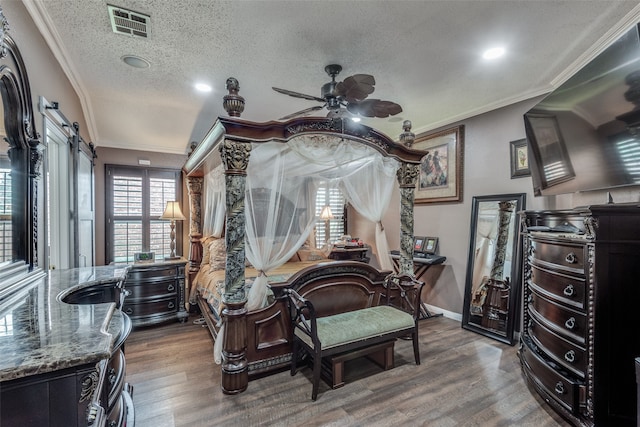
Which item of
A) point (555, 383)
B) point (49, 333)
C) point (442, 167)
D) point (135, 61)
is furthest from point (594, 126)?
point (135, 61)

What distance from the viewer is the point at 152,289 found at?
3.97 meters

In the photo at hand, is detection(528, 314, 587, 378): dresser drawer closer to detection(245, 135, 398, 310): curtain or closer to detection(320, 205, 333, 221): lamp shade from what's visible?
detection(245, 135, 398, 310): curtain

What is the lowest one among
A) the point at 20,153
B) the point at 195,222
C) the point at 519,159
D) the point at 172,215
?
the point at 195,222

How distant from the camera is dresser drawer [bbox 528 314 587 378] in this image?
1.97 metres

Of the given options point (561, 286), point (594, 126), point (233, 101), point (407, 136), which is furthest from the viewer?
point (407, 136)

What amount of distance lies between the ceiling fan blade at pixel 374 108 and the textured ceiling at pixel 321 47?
0.41 metres

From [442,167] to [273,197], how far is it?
293 centimetres

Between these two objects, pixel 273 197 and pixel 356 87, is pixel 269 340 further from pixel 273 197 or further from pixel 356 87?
pixel 356 87

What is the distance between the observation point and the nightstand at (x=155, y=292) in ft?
12.7

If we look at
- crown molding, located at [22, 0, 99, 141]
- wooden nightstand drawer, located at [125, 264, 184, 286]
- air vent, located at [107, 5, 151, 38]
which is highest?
air vent, located at [107, 5, 151, 38]

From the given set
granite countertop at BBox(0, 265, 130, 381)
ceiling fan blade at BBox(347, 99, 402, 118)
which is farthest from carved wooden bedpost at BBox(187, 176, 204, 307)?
granite countertop at BBox(0, 265, 130, 381)

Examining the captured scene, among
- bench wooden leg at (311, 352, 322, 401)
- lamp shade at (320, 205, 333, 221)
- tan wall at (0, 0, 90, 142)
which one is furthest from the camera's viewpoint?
lamp shade at (320, 205, 333, 221)

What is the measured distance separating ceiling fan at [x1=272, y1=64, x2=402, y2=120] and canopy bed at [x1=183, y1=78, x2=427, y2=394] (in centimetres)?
17

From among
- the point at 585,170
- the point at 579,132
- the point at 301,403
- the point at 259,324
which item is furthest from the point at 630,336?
the point at 259,324
